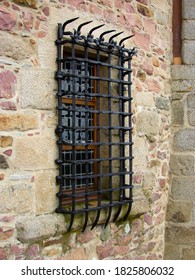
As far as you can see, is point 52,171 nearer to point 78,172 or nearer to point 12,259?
point 78,172

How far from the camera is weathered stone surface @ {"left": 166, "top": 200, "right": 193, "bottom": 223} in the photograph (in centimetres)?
426

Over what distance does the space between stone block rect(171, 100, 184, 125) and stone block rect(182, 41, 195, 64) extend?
1.49 feet

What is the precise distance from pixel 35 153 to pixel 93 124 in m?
0.79

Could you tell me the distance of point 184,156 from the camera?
4.30 meters

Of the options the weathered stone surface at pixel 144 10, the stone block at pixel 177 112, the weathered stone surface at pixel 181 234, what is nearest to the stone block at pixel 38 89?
the weathered stone surface at pixel 144 10

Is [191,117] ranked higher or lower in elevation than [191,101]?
lower

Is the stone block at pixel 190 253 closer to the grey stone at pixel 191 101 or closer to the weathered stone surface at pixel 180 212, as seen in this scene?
the weathered stone surface at pixel 180 212

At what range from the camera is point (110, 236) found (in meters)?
3.60

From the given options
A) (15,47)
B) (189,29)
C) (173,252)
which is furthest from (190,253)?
(15,47)

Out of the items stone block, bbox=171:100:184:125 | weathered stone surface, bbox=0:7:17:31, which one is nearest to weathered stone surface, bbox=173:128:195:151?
stone block, bbox=171:100:184:125

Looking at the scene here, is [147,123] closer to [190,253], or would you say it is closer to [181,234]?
[181,234]

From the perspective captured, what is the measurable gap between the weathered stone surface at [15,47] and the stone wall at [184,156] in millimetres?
1951

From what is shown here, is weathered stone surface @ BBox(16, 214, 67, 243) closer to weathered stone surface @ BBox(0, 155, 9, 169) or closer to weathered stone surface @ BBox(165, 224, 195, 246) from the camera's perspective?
weathered stone surface @ BBox(0, 155, 9, 169)

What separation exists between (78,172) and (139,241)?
3.34ft
